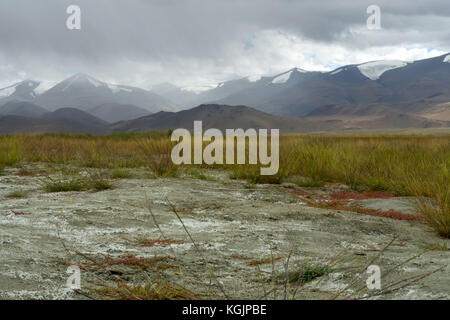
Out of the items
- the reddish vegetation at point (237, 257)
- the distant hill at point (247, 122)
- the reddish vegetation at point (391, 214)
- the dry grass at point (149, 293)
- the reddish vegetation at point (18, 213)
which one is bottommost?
the reddish vegetation at point (391, 214)

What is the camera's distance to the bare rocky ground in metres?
1.76

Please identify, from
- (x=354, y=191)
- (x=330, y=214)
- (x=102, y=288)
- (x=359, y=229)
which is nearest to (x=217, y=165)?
(x=354, y=191)

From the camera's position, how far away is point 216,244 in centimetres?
257

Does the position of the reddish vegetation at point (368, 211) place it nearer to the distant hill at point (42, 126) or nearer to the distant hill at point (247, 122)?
the distant hill at point (247, 122)

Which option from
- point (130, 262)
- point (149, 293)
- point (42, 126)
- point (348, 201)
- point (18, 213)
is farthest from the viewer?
point (42, 126)

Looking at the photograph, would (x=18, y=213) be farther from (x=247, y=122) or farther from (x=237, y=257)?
(x=247, y=122)

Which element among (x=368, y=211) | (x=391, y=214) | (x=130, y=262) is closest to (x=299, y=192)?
(x=368, y=211)

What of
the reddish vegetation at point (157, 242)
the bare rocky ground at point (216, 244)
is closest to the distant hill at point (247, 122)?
the bare rocky ground at point (216, 244)

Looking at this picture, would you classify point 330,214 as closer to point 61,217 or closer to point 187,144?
point 61,217

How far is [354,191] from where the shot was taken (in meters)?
5.84

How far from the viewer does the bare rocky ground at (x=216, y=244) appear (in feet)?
5.79

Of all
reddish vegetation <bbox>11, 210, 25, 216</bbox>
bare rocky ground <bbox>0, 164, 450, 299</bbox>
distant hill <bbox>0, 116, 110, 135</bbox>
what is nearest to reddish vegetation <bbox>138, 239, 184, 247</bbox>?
bare rocky ground <bbox>0, 164, 450, 299</bbox>

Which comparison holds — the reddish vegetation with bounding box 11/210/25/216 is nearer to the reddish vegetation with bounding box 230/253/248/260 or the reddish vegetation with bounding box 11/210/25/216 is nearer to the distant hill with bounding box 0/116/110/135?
the reddish vegetation with bounding box 230/253/248/260
